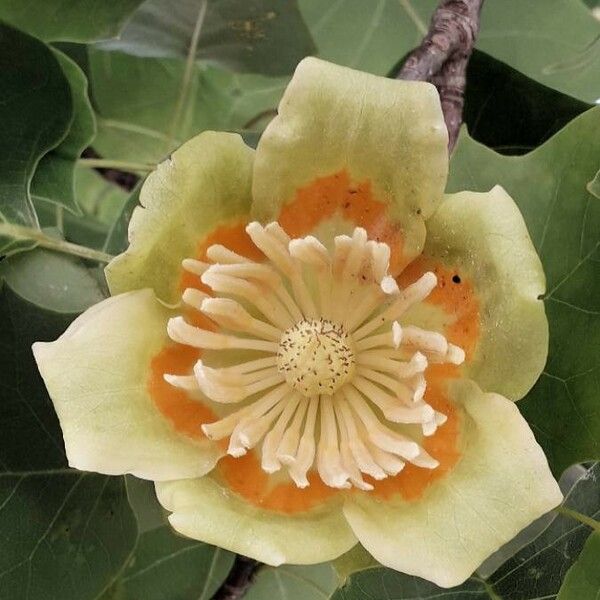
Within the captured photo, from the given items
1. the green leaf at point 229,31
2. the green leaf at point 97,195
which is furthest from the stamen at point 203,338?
the green leaf at point 97,195

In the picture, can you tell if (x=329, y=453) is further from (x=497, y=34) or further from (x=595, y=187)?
(x=497, y=34)

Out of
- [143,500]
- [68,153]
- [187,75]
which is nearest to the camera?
[143,500]

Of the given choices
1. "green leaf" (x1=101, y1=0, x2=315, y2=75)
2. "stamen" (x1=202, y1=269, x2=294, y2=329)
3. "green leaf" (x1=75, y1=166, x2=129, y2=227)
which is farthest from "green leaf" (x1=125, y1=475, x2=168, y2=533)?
"green leaf" (x1=75, y1=166, x2=129, y2=227)

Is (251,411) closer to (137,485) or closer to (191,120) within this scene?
(137,485)

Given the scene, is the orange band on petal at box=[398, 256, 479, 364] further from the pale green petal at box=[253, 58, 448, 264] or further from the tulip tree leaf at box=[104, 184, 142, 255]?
the tulip tree leaf at box=[104, 184, 142, 255]

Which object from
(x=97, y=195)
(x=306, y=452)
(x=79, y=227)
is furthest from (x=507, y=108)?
(x=97, y=195)

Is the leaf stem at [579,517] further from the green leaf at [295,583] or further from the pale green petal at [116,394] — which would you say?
the green leaf at [295,583]
